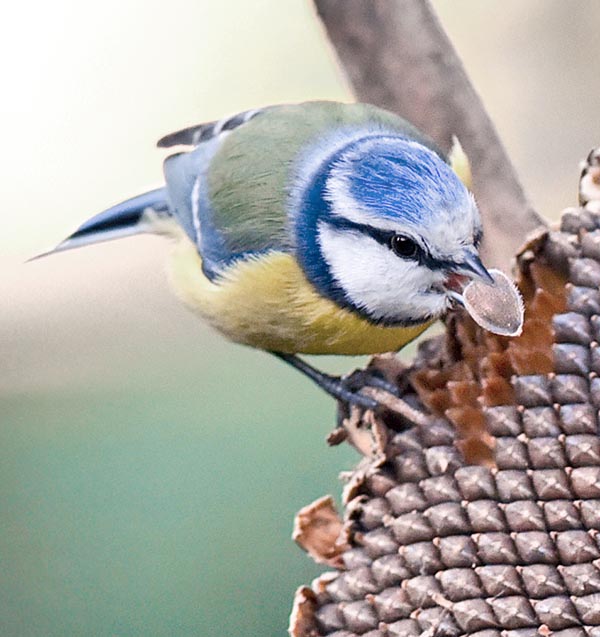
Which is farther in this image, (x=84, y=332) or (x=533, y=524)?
(x=84, y=332)

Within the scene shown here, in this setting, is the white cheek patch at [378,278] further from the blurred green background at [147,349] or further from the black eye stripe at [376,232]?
the blurred green background at [147,349]

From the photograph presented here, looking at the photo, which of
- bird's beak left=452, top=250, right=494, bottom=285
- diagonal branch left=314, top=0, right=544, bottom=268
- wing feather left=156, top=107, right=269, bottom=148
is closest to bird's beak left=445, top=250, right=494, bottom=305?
bird's beak left=452, top=250, right=494, bottom=285

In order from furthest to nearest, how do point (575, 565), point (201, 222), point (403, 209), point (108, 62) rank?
point (108, 62)
point (201, 222)
point (403, 209)
point (575, 565)

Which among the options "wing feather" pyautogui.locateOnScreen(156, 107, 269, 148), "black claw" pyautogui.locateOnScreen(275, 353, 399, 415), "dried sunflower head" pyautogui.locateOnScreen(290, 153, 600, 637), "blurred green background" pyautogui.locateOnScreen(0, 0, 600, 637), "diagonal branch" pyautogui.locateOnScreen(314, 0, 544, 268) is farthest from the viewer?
"blurred green background" pyautogui.locateOnScreen(0, 0, 600, 637)

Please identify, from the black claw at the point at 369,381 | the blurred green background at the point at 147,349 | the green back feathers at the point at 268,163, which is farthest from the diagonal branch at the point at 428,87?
the blurred green background at the point at 147,349

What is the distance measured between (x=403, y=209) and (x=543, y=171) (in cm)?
46

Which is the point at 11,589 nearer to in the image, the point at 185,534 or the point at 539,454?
the point at 185,534

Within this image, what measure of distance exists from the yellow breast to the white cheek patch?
0.02 metres

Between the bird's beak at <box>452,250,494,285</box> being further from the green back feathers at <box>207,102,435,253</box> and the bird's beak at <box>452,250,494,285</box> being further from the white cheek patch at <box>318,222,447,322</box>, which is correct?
the green back feathers at <box>207,102,435,253</box>

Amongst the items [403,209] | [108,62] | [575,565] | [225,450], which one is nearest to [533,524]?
[575,565]

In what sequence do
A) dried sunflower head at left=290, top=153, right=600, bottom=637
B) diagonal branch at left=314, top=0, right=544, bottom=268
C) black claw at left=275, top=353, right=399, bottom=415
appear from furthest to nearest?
1. diagonal branch at left=314, top=0, right=544, bottom=268
2. black claw at left=275, top=353, right=399, bottom=415
3. dried sunflower head at left=290, top=153, right=600, bottom=637

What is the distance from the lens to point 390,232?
21.4 inches

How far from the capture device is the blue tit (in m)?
0.53

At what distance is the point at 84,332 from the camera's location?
97 cm
